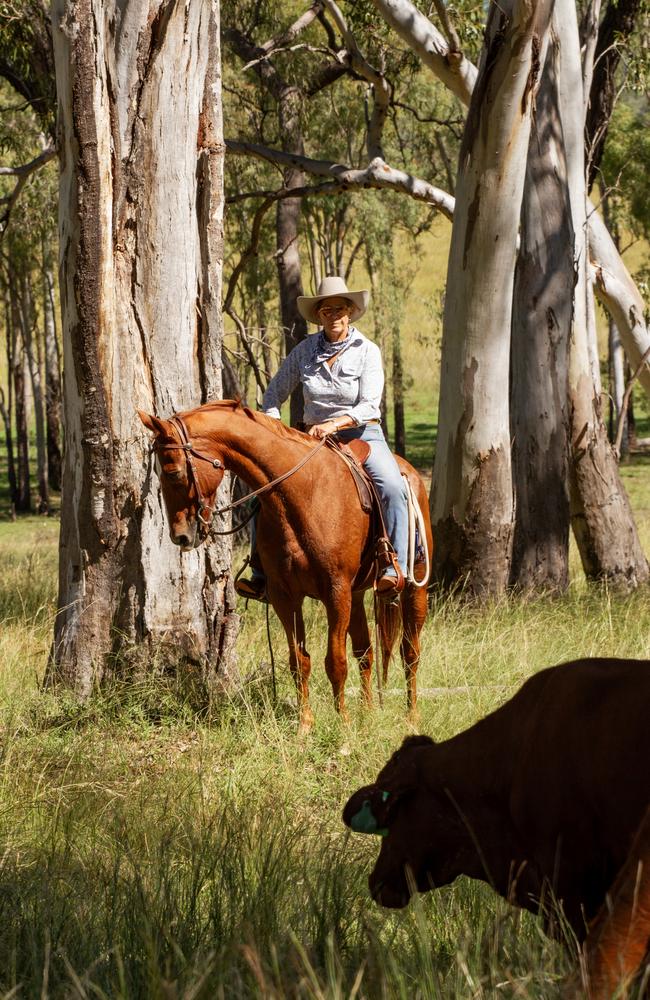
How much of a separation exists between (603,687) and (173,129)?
5.33m

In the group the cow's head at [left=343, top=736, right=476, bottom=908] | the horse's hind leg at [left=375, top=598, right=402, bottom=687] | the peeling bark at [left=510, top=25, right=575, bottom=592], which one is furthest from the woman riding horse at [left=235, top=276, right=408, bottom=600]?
the peeling bark at [left=510, top=25, right=575, bottom=592]

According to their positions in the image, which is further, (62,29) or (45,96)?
(45,96)

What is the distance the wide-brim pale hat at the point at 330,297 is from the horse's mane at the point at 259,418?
3.40ft

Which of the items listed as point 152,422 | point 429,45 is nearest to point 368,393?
point 152,422

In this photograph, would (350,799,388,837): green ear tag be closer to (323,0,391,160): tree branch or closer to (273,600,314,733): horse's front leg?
(273,600,314,733): horse's front leg

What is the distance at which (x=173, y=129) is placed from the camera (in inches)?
271

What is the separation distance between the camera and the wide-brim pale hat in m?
7.19

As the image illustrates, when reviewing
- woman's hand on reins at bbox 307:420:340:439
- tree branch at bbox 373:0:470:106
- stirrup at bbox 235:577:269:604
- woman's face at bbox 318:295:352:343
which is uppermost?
tree branch at bbox 373:0:470:106

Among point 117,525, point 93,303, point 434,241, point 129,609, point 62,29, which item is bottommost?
point 129,609

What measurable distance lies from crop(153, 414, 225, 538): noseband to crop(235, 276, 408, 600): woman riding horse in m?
0.80

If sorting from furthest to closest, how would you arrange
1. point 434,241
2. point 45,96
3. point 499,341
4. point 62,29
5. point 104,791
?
point 434,241
point 45,96
point 499,341
point 62,29
point 104,791

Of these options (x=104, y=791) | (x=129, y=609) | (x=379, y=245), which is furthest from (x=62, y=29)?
(x=379, y=245)

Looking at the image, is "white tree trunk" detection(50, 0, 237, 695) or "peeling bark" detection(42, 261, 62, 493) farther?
"peeling bark" detection(42, 261, 62, 493)

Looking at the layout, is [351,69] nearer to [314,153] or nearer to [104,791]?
[314,153]
